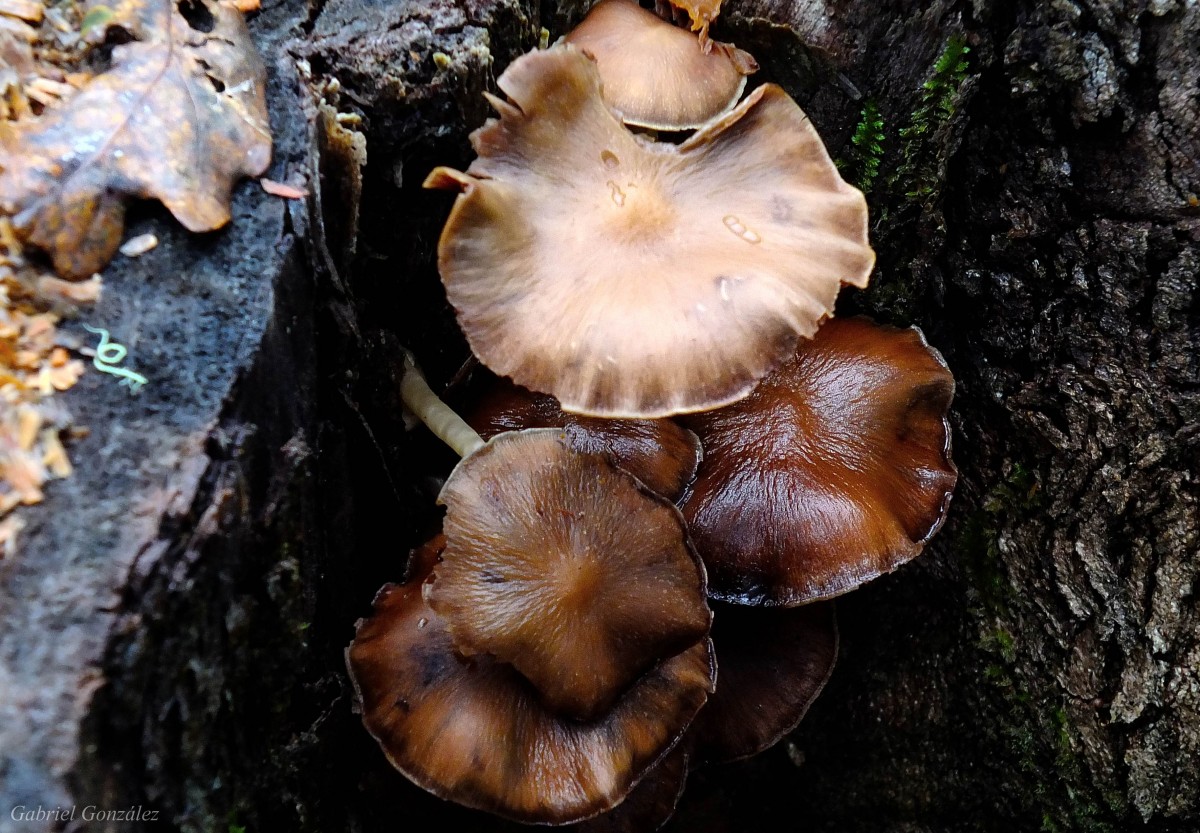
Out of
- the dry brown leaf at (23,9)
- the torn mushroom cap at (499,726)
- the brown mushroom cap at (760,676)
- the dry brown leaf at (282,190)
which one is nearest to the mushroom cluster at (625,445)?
the torn mushroom cap at (499,726)

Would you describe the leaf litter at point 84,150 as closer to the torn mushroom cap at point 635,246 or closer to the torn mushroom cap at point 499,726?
the torn mushroom cap at point 635,246

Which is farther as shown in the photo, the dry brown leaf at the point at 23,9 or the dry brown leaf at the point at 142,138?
the dry brown leaf at the point at 23,9

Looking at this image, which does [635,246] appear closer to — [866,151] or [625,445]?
[625,445]

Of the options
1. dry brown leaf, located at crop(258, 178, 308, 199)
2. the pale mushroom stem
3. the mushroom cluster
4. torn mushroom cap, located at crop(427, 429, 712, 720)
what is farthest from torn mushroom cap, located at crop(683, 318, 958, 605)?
dry brown leaf, located at crop(258, 178, 308, 199)

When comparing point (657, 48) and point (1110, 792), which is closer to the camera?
point (657, 48)

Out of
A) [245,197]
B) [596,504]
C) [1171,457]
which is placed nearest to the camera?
[245,197]

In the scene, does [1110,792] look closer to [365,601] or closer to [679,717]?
[679,717]

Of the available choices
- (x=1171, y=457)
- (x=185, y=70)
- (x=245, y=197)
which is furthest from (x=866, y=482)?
(x=185, y=70)
